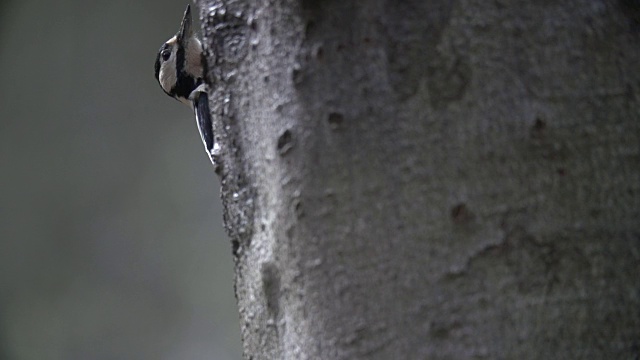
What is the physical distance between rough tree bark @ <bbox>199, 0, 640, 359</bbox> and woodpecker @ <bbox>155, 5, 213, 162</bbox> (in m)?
1.27

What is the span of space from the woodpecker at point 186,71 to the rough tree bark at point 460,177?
127cm

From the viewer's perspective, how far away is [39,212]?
339 cm

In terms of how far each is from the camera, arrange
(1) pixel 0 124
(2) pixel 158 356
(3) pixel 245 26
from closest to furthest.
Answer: (3) pixel 245 26, (2) pixel 158 356, (1) pixel 0 124

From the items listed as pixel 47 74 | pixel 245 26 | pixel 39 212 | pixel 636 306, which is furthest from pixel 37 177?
pixel 636 306

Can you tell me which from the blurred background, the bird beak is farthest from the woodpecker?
the blurred background

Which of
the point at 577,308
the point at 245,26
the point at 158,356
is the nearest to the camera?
the point at 577,308

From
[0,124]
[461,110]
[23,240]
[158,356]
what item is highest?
[461,110]

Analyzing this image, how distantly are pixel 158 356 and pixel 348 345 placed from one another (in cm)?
286

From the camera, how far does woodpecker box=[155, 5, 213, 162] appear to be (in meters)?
1.91

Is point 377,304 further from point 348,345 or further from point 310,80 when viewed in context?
point 310,80

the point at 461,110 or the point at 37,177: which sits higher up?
the point at 461,110

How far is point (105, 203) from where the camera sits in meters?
3.31

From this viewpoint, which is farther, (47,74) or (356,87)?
(47,74)

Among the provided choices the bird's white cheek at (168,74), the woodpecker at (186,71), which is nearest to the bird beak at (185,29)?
the woodpecker at (186,71)
